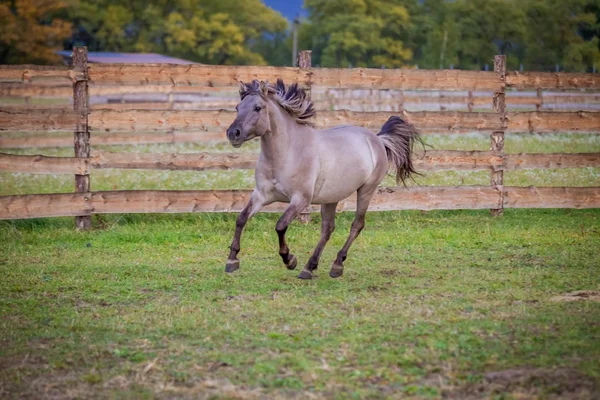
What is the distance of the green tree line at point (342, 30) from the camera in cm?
5675

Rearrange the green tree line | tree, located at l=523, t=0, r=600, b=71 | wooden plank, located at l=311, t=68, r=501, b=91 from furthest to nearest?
1. the green tree line
2. tree, located at l=523, t=0, r=600, b=71
3. wooden plank, located at l=311, t=68, r=501, b=91

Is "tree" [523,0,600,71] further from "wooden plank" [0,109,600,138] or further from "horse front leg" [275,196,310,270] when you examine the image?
"horse front leg" [275,196,310,270]

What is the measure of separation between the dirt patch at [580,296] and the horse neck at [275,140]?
9.13 feet

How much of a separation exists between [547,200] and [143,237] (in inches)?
220

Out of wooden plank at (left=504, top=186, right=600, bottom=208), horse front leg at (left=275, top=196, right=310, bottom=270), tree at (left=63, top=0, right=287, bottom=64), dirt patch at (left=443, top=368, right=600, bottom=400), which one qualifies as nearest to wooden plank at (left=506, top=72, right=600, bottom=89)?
wooden plank at (left=504, top=186, right=600, bottom=208)

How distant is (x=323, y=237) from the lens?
856 cm

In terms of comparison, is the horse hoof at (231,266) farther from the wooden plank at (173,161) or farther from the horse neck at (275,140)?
the wooden plank at (173,161)

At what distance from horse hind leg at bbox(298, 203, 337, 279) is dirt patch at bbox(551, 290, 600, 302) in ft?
7.49

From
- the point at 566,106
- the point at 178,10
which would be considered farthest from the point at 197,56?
the point at 566,106

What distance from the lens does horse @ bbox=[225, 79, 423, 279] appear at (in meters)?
7.99

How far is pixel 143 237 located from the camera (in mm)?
10297

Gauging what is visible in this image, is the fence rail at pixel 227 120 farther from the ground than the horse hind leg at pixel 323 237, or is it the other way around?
the fence rail at pixel 227 120

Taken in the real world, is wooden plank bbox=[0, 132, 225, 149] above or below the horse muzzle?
below

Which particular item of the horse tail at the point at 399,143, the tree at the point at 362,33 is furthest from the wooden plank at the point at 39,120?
the tree at the point at 362,33
